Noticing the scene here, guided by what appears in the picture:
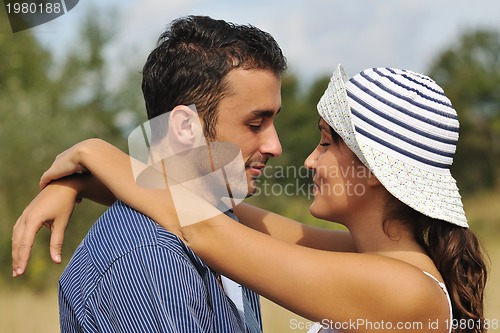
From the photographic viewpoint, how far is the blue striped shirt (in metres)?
2.14

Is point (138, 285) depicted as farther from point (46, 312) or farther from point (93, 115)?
point (93, 115)

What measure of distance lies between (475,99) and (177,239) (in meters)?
30.0

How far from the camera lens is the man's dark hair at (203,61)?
2.76m

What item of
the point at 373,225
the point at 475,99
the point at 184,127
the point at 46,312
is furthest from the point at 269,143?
the point at 475,99

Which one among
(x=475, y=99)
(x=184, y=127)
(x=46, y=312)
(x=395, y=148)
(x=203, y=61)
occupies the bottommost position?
(x=475, y=99)

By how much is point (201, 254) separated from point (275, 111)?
0.70 m

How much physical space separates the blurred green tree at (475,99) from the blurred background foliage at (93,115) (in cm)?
4

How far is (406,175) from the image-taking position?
2.48 metres

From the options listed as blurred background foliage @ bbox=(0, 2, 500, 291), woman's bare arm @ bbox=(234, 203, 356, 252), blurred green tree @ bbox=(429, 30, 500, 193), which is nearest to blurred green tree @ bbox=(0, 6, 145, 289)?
blurred background foliage @ bbox=(0, 2, 500, 291)

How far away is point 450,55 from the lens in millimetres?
33156

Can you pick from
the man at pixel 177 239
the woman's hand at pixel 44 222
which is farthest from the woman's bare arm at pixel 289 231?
the woman's hand at pixel 44 222

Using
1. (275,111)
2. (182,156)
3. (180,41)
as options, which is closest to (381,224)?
(275,111)

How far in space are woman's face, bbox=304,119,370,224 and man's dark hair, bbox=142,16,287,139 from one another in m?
0.38

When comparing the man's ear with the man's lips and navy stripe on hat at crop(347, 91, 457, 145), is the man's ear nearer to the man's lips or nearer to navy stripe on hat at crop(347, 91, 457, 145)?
the man's lips
